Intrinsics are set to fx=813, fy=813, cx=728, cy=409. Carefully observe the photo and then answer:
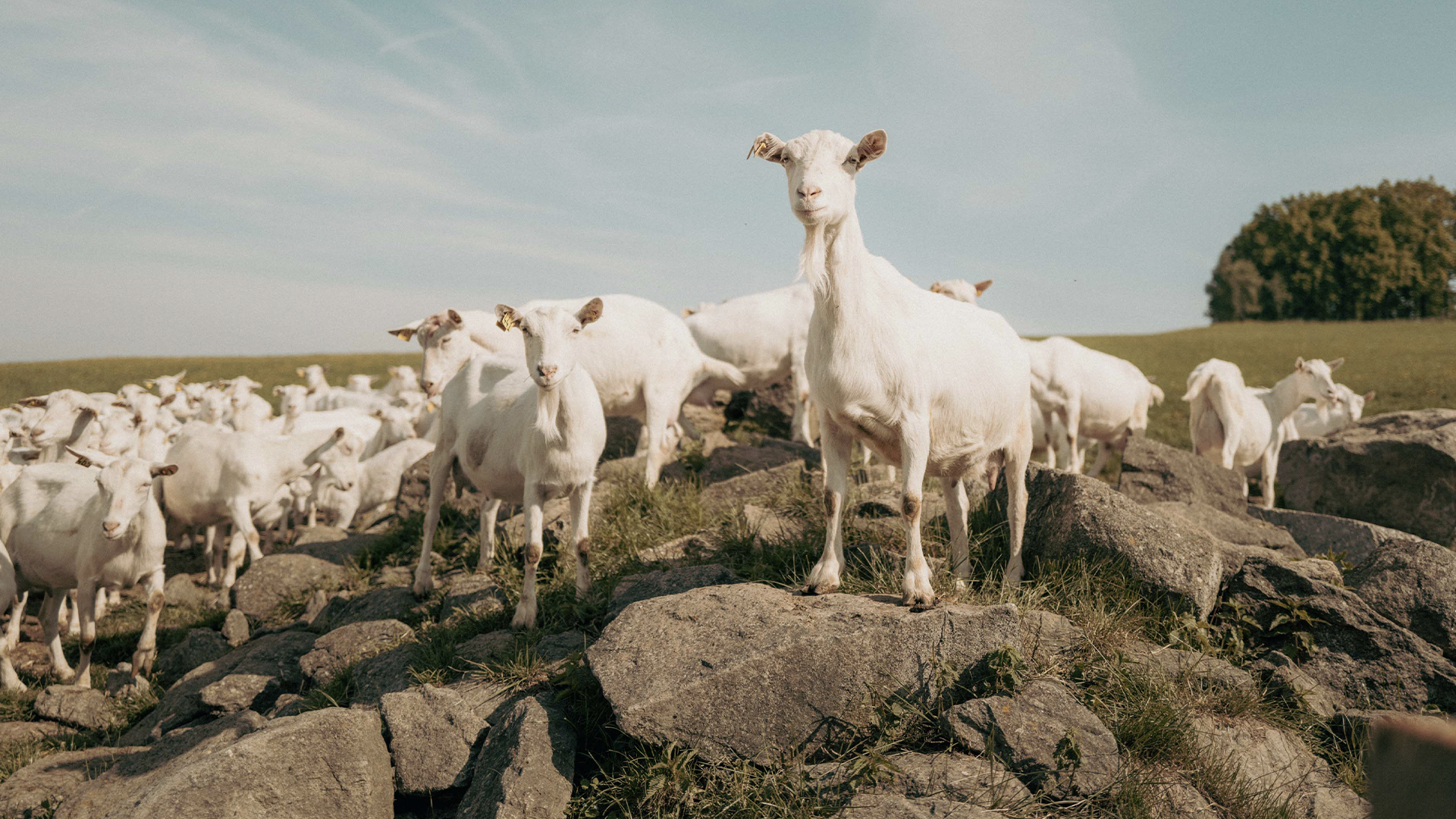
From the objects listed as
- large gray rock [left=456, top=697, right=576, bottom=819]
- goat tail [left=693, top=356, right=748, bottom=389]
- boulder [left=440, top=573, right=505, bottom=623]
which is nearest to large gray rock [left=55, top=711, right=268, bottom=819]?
large gray rock [left=456, top=697, right=576, bottom=819]

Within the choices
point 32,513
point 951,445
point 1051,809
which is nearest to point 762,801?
point 1051,809

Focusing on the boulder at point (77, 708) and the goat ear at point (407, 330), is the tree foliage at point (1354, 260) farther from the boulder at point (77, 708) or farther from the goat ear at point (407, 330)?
the boulder at point (77, 708)

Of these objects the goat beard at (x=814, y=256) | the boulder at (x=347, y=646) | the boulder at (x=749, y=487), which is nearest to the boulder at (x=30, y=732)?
the boulder at (x=347, y=646)

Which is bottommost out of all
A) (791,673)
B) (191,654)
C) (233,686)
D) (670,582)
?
(191,654)

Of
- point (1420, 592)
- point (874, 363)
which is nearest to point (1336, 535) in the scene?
point (1420, 592)

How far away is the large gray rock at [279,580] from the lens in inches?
403

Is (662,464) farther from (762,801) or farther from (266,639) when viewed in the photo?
(762,801)

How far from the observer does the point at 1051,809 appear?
187 inches

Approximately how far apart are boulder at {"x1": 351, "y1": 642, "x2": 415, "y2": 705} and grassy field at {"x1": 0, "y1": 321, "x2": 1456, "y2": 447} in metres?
18.9

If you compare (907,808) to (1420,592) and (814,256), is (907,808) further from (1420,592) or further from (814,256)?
(1420,592)

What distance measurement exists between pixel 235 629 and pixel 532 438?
5.06 metres

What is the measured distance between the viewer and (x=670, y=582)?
22.6 ft

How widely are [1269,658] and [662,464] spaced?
7.15 meters

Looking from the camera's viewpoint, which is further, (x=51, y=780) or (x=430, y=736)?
(x=51, y=780)
